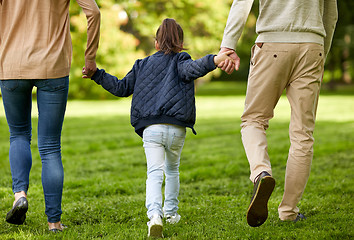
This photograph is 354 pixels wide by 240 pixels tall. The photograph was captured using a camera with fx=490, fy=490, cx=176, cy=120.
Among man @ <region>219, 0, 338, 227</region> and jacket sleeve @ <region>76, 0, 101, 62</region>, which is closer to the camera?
jacket sleeve @ <region>76, 0, 101, 62</region>

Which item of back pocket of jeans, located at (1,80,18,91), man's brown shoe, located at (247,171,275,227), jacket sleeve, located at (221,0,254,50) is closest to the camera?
man's brown shoe, located at (247,171,275,227)

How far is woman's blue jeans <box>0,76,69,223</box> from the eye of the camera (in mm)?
3291

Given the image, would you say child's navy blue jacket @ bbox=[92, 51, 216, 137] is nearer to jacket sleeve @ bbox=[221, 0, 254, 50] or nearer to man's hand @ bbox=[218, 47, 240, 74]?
man's hand @ bbox=[218, 47, 240, 74]

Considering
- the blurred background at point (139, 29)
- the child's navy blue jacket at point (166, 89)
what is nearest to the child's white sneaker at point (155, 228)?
the child's navy blue jacket at point (166, 89)

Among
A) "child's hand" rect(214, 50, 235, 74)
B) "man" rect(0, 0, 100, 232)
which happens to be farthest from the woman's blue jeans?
"child's hand" rect(214, 50, 235, 74)

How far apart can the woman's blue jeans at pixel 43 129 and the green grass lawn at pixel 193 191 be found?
0.32 meters

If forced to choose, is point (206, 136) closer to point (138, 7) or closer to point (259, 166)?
point (259, 166)

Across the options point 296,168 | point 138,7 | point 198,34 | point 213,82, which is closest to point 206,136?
point 296,168

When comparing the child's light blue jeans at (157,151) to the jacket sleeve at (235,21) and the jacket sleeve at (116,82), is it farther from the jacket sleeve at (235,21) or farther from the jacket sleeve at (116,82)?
the jacket sleeve at (235,21)

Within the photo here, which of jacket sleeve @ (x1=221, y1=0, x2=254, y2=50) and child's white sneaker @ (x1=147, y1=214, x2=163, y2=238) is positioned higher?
jacket sleeve @ (x1=221, y1=0, x2=254, y2=50)

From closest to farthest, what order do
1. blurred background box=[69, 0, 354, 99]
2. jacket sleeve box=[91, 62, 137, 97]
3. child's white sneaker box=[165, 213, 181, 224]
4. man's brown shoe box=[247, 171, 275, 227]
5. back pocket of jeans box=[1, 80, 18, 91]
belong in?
man's brown shoe box=[247, 171, 275, 227]
back pocket of jeans box=[1, 80, 18, 91]
jacket sleeve box=[91, 62, 137, 97]
child's white sneaker box=[165, 213, 181, 224]
blurred background box=[69, 0, 354, 99]

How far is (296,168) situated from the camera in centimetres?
348

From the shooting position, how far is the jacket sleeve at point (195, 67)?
3.30 meters

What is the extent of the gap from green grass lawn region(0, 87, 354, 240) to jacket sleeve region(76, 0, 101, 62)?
4.16ft
